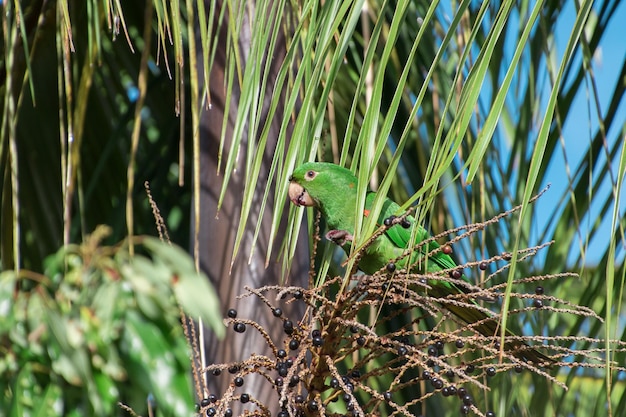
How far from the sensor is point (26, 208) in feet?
10.5

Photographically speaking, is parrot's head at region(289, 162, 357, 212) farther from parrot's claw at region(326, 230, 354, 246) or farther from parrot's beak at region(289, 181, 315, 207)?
parrot's claw at region(326, 230, 354, 246)

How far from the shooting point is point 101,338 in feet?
3.45

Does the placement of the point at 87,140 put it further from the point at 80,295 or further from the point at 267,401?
the point at 80,295

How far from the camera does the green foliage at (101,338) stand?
3.43 ft

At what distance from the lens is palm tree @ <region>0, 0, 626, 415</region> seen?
5.99 feet

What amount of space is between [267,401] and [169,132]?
1227mm


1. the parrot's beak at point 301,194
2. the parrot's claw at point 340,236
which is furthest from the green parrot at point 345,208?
the parrot's claw at point 340,236

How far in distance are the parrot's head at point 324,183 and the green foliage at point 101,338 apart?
6.02 feet

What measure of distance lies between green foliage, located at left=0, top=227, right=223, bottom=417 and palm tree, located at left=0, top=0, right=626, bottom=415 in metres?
0.55

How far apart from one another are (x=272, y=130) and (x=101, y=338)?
1462 mm

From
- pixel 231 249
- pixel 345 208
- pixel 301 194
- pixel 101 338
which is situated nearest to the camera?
pixel 101 338

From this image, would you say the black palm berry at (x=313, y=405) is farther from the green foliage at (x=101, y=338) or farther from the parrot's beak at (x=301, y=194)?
the parrot's beak at (x=301, y=194)

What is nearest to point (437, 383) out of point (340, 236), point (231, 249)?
point (231, 249)

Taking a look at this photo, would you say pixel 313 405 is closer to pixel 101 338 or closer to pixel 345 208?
pixel 101 338
